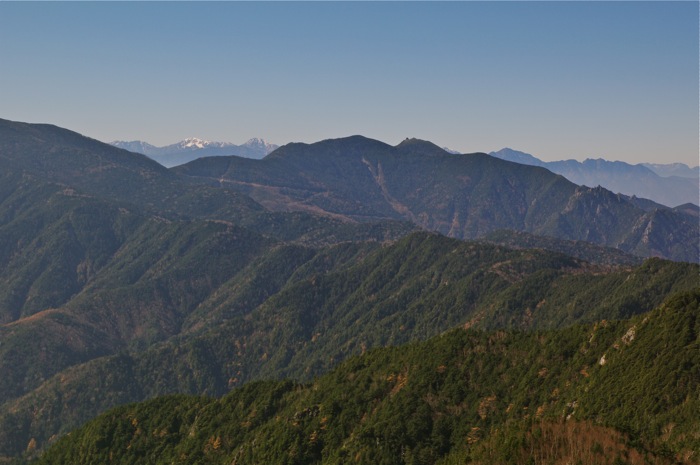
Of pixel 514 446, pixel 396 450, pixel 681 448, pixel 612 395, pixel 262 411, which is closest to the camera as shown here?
pixel 514 446

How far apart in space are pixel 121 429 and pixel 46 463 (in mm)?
26287

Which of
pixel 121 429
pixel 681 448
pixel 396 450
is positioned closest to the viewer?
pixel 681 448

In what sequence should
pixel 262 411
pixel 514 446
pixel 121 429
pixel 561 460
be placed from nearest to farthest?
pixel 561 460 < pixel 514 446 < pixel 262 411 < pixel 121 429

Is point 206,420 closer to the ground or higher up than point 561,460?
closer to the ground

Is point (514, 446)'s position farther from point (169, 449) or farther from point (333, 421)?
point (169, 449)

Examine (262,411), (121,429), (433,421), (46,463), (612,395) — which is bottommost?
(46,463)

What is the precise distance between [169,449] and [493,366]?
73.2m

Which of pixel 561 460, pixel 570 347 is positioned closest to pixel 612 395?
pixel 570 347

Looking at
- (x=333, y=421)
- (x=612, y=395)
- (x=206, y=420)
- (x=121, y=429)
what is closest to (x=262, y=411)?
(x=206, y=420)

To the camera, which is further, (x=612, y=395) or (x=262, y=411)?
(x=262, y=411)

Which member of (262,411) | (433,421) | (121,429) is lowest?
(121,429)

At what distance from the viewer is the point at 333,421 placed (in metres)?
127

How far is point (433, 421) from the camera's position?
11862cm

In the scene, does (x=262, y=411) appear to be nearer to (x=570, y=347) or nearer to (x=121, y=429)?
(x=121, y=429)
